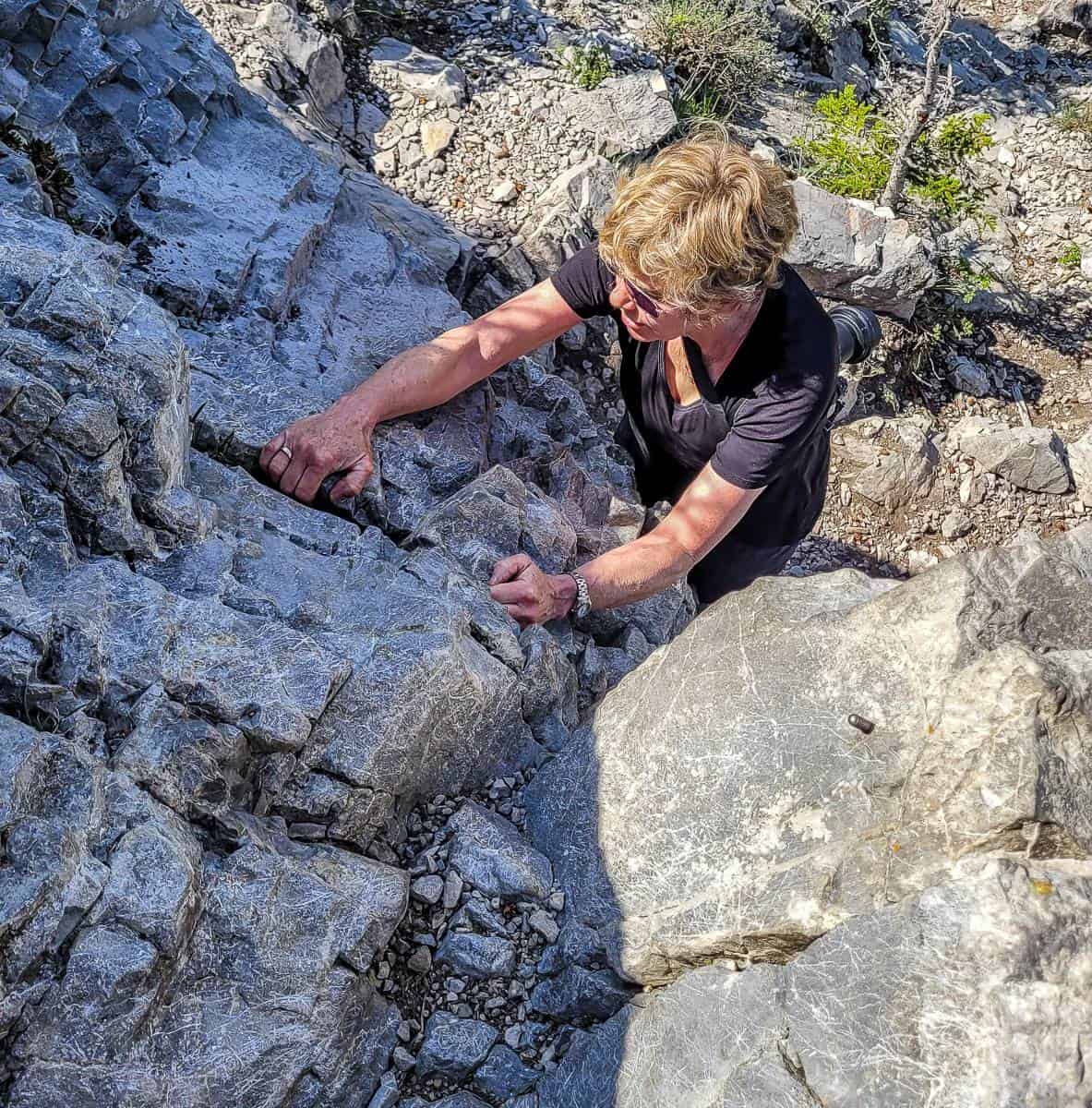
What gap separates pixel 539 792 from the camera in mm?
3416

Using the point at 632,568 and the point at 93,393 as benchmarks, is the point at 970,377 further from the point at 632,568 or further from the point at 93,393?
the point at 93,393

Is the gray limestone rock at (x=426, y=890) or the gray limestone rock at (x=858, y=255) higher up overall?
the gray limestone rock at (x=426, y=890)

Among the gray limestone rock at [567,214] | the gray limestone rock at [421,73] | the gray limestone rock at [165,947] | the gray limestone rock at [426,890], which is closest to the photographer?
the gray limestone rock at [165,947]

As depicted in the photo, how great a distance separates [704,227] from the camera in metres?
3.17

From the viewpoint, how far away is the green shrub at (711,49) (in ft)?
28.5

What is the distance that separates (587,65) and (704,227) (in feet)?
19.0

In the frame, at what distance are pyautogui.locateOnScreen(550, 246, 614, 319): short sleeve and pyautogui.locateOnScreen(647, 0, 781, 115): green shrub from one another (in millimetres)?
5346

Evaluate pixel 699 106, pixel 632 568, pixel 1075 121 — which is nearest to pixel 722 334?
pixel 632 568

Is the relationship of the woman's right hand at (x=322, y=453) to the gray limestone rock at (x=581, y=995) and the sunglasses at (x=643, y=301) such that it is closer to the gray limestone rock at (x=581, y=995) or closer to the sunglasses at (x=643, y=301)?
the sunglasses at (x=643, y=301)

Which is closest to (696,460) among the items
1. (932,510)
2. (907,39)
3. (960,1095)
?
(960,1095)

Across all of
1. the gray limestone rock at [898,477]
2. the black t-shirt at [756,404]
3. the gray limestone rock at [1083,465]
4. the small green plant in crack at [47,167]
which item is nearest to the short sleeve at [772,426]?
the black t-shirt at [756,404]

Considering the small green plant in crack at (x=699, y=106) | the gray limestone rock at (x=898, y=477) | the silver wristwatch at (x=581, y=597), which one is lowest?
the gray limestone rock at (x=898, y=477)

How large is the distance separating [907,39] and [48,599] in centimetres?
1066

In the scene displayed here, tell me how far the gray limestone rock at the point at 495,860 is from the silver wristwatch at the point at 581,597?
92 centimetres
